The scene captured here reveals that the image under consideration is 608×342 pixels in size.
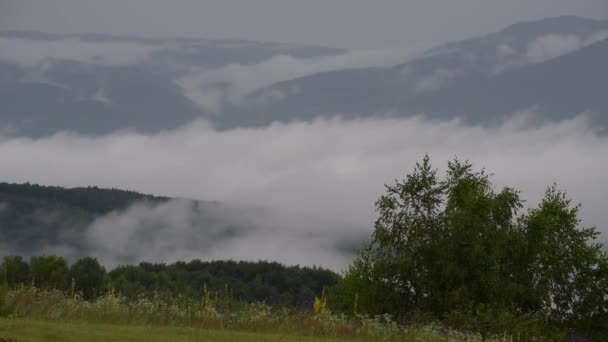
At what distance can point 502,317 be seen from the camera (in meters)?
37.4

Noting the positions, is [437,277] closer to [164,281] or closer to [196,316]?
[196,316]

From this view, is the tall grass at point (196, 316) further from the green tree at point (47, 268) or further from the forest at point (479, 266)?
the green tree at point (47, 268)

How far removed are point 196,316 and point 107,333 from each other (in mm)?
5102

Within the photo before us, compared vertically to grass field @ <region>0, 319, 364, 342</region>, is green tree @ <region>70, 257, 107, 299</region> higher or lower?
higher

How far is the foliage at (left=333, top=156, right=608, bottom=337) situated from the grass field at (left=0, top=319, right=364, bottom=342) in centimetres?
1533

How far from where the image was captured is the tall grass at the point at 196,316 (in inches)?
1082

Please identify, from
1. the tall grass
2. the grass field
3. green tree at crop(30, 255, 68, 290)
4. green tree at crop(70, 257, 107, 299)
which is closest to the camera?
the grass field

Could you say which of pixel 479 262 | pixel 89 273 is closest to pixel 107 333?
pixel 479 262

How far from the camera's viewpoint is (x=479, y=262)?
139ft

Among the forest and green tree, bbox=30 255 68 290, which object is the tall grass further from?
green tree, bbox=30 255 68 290

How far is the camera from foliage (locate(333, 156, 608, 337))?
42.0m

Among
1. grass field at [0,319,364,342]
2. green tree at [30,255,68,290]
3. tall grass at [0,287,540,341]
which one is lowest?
grass field at [0,319,364,342]

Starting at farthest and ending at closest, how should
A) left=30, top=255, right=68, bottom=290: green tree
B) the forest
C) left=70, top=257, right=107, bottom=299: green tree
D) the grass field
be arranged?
left=70, top=257, right=107, bottom=299: green tree, left=30, top=255, right=68, bottom=290: green tree, the forest, the grass field

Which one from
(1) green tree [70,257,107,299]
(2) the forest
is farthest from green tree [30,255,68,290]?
(2) the forest
